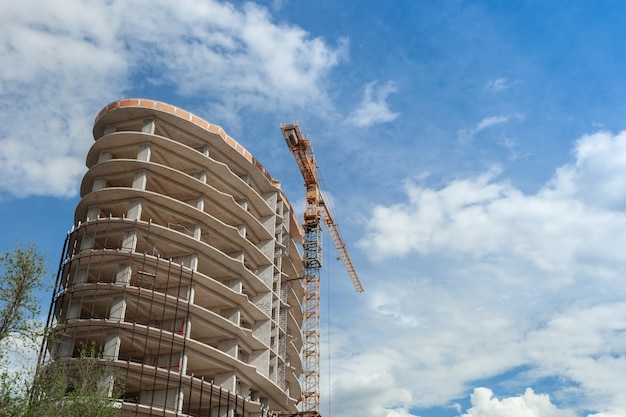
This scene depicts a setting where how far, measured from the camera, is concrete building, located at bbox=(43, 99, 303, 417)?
171 feet

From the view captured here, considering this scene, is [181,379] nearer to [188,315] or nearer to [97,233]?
[188,315]

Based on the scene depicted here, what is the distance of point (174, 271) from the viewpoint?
187 feet

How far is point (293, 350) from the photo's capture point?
257ft

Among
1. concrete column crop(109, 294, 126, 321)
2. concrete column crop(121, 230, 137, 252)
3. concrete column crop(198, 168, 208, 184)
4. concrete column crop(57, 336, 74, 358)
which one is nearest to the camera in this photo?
concrete column crop(57, 336, 74, 358)

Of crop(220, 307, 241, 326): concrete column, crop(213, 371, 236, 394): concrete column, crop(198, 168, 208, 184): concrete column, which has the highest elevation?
crop(198, 168, 208, 184): concrete column

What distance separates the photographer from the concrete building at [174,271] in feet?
171

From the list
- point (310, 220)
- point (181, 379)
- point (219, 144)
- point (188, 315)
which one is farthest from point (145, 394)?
point (310, 220)

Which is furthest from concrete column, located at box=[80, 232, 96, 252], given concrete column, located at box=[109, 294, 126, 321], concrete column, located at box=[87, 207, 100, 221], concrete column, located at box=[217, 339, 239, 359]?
concrete column, located at box=[217, 339, 239, 359]

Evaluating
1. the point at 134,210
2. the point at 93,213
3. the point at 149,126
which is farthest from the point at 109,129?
the point at 134,210

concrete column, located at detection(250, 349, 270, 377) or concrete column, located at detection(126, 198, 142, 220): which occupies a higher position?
concrete column, located at detection(126, 198, 142, 220)

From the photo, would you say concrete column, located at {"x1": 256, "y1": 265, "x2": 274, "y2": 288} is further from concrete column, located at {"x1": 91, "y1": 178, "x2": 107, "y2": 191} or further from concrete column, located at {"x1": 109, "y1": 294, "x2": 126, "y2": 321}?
concrete column, located at {"x1": 91, "y1": 178, "x2": 107, "y2": 191}

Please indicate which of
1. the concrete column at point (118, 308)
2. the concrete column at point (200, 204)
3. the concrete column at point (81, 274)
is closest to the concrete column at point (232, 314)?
the concrete column at point (200, 204)

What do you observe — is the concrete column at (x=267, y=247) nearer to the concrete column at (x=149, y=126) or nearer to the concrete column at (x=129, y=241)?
the concrete column at (x=129, y=241)

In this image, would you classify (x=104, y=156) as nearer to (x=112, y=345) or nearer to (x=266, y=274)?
(x=112, y=345)
